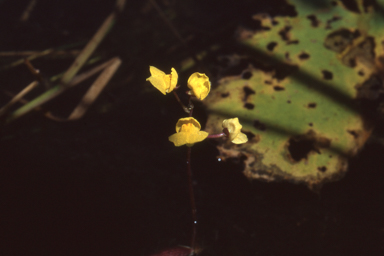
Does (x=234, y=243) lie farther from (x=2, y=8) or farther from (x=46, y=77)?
(x=2, y=8)

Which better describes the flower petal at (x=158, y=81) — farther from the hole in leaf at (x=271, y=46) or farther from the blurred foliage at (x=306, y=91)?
the hole in leaf at (x=271, y=46)

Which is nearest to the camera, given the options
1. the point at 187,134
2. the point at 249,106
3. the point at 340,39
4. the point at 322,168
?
the point at 187,134

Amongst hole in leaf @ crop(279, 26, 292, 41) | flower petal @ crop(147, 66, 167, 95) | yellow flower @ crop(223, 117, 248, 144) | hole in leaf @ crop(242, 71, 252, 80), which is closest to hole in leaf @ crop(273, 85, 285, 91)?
hole in leaf @ crop(242, 71, 252, 80)

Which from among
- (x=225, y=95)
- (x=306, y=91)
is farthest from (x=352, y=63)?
(x=225, y=95)

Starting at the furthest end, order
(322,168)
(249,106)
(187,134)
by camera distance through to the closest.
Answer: (249,106) → (322,168) → (187,134)

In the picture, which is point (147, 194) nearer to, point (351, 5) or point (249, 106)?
point (249, 106)

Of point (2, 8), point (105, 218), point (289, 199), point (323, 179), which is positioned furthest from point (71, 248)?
point (2, 8)
